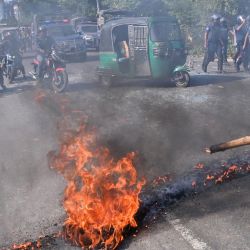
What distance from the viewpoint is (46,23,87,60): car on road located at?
68.2 ft

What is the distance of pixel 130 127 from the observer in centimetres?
898

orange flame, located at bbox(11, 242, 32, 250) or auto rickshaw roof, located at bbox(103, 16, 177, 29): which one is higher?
auto rickshaw roof, located at bbox(103, 16, 177, 29)

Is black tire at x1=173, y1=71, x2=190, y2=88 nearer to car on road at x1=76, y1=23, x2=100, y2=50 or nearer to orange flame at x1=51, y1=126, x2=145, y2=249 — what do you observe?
orange flame at x1=51, y1=126, x2=145, y2=249

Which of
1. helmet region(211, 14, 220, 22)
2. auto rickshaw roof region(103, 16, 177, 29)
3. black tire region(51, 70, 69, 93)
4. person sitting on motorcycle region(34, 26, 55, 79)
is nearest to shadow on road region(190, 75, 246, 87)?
helmet region(211, 14, 220, 22)

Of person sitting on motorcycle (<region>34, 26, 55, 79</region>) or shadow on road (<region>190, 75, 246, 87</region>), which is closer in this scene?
person sitting on motorcycle (<region>34, 26, 55, 79</region>)

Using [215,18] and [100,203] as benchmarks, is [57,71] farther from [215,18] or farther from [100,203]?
[100,203]

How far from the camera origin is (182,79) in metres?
12.9

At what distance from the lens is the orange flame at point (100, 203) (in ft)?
15.2

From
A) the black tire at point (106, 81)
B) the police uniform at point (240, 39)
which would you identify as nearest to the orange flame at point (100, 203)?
the black tire at point (106, 81)

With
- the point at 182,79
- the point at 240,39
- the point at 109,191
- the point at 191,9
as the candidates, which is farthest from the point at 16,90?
the point at 191,9

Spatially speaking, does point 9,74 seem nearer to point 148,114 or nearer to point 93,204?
point 148,114

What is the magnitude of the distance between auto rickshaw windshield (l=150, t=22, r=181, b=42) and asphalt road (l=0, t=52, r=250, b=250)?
66.3 inches

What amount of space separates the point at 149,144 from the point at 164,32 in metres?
5.84

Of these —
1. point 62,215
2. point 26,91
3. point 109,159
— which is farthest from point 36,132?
point 26,91
